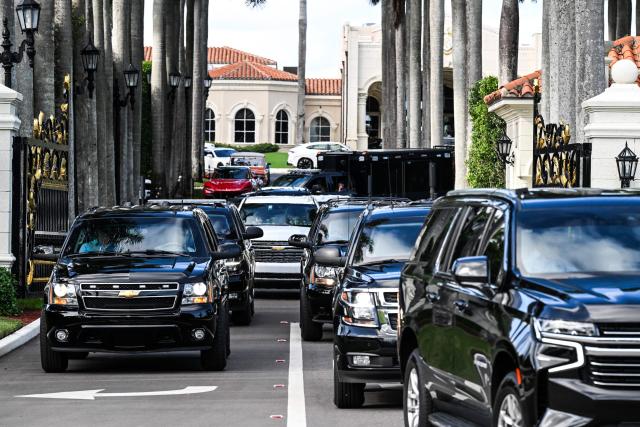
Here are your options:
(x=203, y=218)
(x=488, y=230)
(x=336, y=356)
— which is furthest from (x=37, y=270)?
(x=488, y=230)

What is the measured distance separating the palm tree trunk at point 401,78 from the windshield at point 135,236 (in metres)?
49.3

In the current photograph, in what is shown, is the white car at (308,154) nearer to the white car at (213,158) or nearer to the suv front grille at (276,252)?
the white car at (213,158)

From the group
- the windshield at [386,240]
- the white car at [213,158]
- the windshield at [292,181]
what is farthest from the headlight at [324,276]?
the white car at [213,158]

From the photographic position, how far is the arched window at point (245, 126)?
108875 millimetres

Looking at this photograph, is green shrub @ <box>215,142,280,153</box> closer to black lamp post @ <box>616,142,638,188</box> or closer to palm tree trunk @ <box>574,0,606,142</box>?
palm tree trunk @ <box>574,0,606,142</box>

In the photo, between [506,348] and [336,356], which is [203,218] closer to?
[336,356]

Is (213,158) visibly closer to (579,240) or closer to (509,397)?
(579,240)

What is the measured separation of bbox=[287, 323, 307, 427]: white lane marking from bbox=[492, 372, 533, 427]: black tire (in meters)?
3.82

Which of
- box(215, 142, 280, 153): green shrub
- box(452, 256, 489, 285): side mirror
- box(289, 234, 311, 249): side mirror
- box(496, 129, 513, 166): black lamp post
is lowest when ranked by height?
box(289, 234, 311, 249): side mirror

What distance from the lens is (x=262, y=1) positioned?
6706cm

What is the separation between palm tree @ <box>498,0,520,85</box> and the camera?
1538 inches

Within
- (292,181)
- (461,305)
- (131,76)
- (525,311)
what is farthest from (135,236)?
(292,181)

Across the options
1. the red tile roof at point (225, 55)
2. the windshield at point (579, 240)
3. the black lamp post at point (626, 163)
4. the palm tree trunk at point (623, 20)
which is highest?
the red tile roof at point (225, 55)

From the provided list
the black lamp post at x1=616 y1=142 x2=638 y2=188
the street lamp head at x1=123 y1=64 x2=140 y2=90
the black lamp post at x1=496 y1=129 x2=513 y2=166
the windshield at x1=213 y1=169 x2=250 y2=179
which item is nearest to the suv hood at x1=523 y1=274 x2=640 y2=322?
the black lamp post at x1=616 y1=142 x2=638 y2=188
